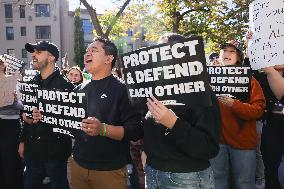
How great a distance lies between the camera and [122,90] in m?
3.42

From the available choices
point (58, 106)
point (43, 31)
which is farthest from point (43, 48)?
point (43, 31)

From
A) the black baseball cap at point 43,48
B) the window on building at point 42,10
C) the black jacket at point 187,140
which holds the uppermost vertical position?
the window on building at point 42,10

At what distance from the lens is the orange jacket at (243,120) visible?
4.09 m

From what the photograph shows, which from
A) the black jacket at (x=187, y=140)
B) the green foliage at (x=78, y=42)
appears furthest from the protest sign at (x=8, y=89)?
the green foliage at (x=78, y=42)

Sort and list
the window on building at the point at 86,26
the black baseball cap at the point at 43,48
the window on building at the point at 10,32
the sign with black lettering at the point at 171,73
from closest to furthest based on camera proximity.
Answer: the sign with black lettering at the point at 171,73
the black baseball cap at the point at 43,48
the window on building at the point at 10,32
the window on building at the point at 86,26

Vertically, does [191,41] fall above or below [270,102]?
above

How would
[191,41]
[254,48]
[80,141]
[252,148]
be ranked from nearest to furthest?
[191,41] < [254,48] < [80,141] < [252,148]

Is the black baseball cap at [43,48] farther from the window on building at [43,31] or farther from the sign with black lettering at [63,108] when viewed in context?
the window on building at [43,31]

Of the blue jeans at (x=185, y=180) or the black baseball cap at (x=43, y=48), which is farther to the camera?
the black baseball cap at (x=43, y=48)

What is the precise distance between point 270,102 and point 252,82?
2.18 ft

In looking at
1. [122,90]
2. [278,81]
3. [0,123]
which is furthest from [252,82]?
[0,123]

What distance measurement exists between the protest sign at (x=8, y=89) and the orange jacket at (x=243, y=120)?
2.65m

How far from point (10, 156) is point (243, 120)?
3135mm

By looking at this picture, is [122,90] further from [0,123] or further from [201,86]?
[0,123]
